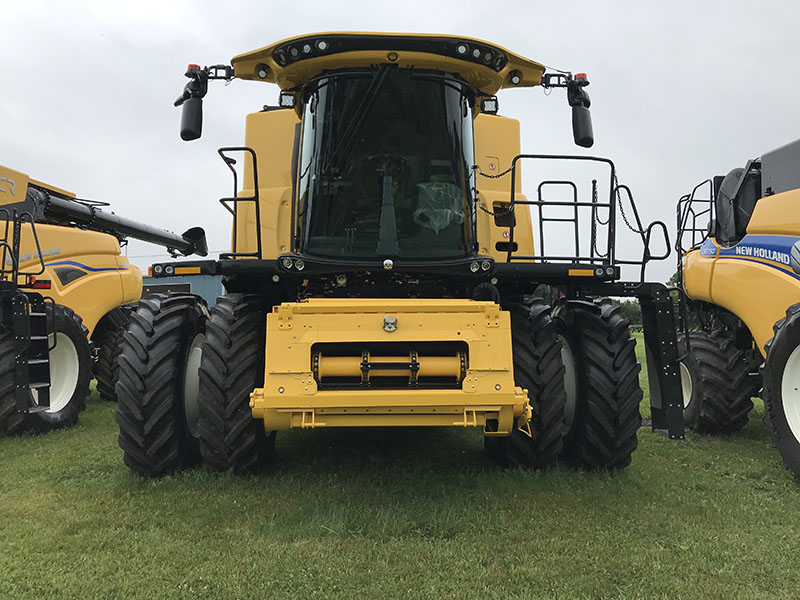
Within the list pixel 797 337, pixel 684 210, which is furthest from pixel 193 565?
pixel 684 210

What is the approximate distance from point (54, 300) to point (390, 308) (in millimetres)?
5359

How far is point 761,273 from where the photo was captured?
5410 mm

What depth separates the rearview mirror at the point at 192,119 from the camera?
4305 millimetres

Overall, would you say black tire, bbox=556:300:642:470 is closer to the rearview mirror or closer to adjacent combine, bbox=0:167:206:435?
the rearview mirror

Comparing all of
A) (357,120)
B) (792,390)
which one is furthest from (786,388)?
(357,120)

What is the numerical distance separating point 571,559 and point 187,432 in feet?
9.01

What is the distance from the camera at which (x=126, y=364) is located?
4.33 metres

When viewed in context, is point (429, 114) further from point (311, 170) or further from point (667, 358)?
point (667, 358)

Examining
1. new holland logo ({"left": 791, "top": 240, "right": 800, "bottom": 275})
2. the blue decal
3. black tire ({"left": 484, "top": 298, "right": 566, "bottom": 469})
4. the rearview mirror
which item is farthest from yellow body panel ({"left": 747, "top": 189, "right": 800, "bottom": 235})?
the rearview mirror

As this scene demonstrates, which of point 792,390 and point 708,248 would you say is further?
point 708,248

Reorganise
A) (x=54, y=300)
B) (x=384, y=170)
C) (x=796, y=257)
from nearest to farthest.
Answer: (x=384, y=170)
(x=796, y=257)
(x=54, y=300)

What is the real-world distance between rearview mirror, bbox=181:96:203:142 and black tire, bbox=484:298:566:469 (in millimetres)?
2481

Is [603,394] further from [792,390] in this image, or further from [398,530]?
[398,530]

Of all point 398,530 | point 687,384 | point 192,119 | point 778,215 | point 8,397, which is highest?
point 192,119
